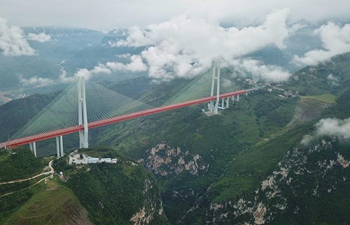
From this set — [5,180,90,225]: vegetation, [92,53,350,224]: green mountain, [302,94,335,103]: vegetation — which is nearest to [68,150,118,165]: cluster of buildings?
[5,180,90,225]: vegetation

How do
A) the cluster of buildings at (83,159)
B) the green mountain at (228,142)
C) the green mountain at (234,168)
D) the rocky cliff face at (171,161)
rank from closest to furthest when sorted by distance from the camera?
the cluster of buildings at (83,159), the green mountain at (234,168), the green mountain at (228,142), the rocky cliff face at (171,161)

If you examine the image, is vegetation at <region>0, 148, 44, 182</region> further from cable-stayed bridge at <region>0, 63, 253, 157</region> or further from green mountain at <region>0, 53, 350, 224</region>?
cable-stayed bridge at <region>0, 63, 253, 157</region>

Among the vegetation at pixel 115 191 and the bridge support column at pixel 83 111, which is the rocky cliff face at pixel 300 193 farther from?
the bridge support column at pixel 83 111

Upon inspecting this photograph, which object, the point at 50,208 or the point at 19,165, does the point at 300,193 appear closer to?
the point at 50,208

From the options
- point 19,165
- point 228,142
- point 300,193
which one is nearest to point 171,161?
point 228,142

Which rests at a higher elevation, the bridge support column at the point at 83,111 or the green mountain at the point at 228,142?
the bridge support column at the point at 83,111

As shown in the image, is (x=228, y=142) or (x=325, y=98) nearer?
(x=228, y=142)

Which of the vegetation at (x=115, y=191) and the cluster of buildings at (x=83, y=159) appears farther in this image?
the cluster of buildings at (x=83, y=159)

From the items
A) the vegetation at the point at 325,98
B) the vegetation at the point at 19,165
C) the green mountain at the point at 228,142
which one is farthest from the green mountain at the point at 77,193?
the vegetation at the point at 325,98

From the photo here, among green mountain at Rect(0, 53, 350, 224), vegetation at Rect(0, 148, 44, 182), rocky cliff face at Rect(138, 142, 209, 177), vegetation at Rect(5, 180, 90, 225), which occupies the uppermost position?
vegetation at Rect(0, 148, 44, 182)
